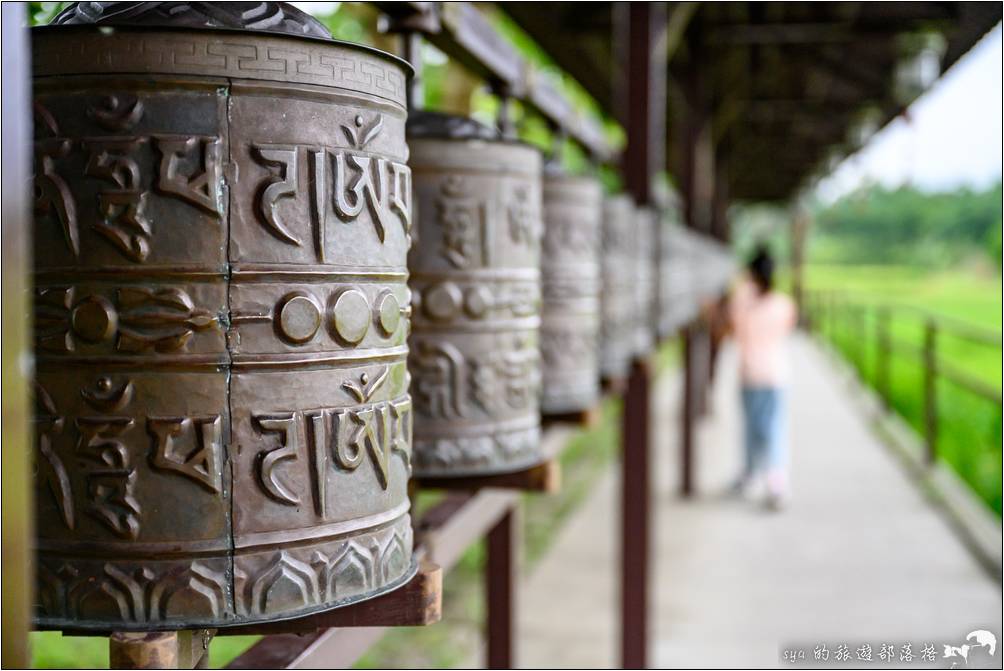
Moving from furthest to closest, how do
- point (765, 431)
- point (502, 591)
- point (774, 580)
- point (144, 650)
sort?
point (765, 431) → point (774, 580) → point (502, 591) → point (144, 650)

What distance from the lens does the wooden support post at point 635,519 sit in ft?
14.7

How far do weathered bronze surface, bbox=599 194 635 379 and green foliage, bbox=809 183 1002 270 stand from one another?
18.2m

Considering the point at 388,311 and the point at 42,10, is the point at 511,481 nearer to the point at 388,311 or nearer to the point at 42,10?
the point at 388,311

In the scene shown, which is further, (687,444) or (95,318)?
(687,444)

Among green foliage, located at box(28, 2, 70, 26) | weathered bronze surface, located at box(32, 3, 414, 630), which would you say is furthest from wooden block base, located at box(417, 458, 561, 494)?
green foliage, located at box(28, 2, 70, 26)

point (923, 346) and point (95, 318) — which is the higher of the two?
point (95, 318)

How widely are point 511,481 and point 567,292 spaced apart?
2.89 feet

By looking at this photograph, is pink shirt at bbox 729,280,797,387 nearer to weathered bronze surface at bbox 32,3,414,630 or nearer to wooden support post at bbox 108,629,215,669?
weathered bronze surface at bbox 32,3,414,630

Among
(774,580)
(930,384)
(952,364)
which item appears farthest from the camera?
(952,364)

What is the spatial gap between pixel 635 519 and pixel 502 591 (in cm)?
101

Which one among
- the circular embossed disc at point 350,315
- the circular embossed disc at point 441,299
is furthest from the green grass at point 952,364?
the circular embossed disc at point 350,315

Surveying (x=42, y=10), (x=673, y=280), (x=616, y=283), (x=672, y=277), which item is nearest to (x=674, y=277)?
(x=673, y=280)

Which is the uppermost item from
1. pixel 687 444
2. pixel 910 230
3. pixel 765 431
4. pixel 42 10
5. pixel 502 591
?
pixel 910 230

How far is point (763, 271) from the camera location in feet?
25.3
